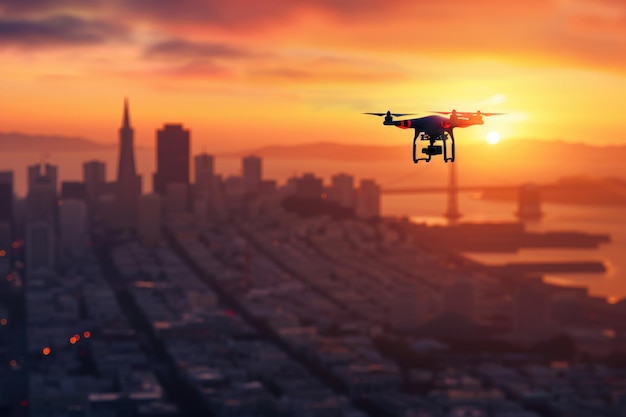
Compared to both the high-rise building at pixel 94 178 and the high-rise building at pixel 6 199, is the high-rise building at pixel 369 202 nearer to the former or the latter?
the high-rise building at pixel 94 178

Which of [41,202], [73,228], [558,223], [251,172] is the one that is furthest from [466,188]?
[73,228]

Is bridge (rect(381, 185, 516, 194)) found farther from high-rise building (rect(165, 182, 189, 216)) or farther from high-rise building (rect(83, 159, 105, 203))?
high-rise building (rect(83, 159, 105, 203))

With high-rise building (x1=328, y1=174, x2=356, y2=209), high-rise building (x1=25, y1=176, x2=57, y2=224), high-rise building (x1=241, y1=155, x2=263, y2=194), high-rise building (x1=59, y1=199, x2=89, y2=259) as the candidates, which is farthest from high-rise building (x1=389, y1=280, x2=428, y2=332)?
high-rise building (x1=241, y1=155, x2=263, y2=194)

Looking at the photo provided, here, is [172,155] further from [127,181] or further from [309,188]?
[309,188]

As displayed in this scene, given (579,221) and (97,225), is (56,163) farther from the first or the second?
(579,221)

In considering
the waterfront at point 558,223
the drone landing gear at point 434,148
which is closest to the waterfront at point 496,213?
the waterfront at point 558,223

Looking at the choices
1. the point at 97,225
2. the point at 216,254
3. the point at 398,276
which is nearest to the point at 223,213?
the point at 97,225
